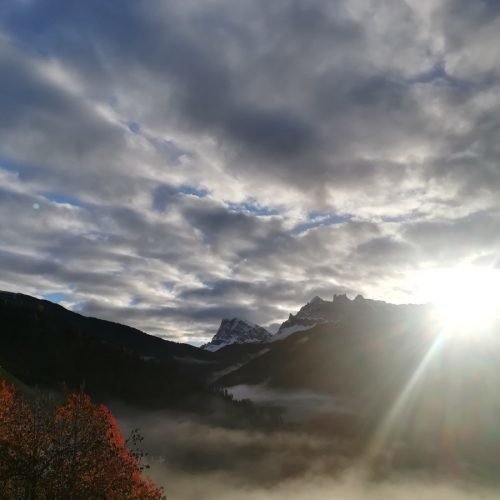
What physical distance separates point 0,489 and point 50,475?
4.85m

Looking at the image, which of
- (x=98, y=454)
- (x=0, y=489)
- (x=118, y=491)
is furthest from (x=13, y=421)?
(x=118, y=491)

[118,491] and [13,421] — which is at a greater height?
[13,421]

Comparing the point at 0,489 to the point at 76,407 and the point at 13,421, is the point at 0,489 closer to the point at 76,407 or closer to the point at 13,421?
the point at 13,421

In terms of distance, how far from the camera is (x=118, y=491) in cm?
4706

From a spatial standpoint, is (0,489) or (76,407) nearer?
Result: (0,489)

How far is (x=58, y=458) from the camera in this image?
43.2 metres

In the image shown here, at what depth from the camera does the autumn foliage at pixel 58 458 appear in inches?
1646

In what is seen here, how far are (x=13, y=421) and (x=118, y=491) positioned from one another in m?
11.8

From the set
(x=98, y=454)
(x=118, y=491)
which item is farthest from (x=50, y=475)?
(x=118, y=491)

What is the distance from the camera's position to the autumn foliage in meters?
41.8

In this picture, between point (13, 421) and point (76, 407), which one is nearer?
point (13, 421)

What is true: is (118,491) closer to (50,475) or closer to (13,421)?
(50,475)

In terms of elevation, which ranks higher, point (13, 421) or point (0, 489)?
point (13, 421)

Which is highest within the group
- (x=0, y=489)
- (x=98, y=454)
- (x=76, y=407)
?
(x=76, y=407)
